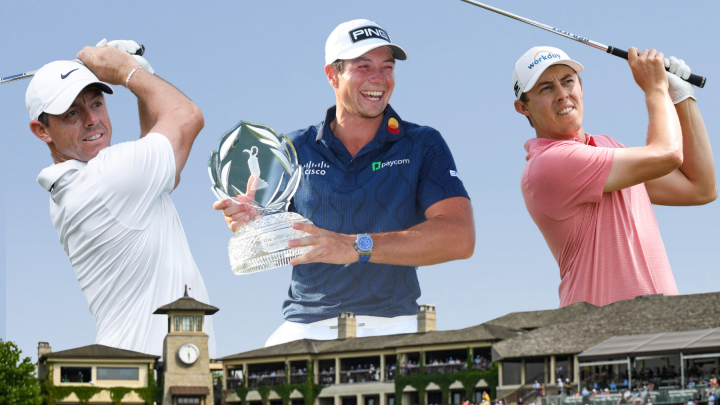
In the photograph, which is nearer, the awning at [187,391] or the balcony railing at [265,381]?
the awning at [187,391]

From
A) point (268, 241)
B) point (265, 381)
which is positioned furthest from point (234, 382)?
point (268, 241)

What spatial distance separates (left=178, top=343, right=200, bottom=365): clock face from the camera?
365 inches

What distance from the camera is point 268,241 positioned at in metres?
9.30

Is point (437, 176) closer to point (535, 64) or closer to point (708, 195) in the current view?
point (535, 64)

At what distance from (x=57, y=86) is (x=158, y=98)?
84 cm

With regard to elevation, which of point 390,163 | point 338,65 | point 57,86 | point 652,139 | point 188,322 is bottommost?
point 188,322

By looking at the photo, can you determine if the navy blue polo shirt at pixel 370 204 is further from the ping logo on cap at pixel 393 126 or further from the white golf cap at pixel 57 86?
the white golf cap at pixel 57 86

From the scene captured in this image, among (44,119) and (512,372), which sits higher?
(44,119)

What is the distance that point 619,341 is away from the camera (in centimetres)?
2317

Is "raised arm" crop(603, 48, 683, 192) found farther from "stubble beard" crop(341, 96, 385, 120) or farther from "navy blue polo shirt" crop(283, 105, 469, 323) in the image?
"stubble beard" crop(341, 96, 385, 120)

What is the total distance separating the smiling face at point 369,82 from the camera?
10.9 m

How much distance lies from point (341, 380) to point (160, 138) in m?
22.3

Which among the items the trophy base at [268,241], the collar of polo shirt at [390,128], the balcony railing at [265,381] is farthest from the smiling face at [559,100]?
the balcony railing at [265,381]

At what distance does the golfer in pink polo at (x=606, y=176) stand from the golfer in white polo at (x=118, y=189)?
3804mm
